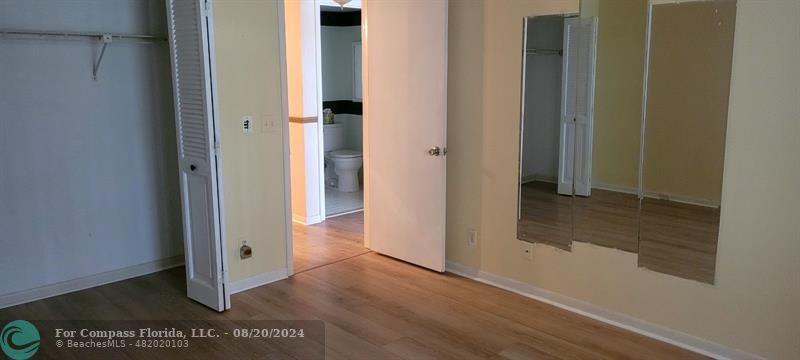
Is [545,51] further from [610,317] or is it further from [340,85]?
[340,85]

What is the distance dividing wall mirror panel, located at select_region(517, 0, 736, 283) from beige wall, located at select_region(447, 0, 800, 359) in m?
0.08

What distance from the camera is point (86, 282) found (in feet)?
13.1

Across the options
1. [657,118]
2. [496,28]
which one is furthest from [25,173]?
[657,118]

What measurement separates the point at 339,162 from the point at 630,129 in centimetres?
410

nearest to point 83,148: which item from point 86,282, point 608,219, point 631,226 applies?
point 86,282

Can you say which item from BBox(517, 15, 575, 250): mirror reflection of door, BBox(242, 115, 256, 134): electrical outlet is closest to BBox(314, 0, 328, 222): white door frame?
BBox(242, 115, 256, 134): electrical outlet

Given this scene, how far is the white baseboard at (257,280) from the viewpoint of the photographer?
3.93 meters

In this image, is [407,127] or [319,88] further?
[319,88]

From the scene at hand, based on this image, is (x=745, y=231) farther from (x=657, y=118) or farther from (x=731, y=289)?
(x=657, y=118)

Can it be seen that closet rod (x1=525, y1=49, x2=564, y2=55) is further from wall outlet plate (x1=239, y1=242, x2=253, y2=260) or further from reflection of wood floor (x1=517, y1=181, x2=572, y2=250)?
wall outlet plate (x1=239, y1=242, x2=253, y2=260)

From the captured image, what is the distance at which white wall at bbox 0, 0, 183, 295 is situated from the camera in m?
3.61

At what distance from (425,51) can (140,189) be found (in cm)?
227

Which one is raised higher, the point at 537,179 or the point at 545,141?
the point at 545,141

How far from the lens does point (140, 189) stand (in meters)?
4.19
